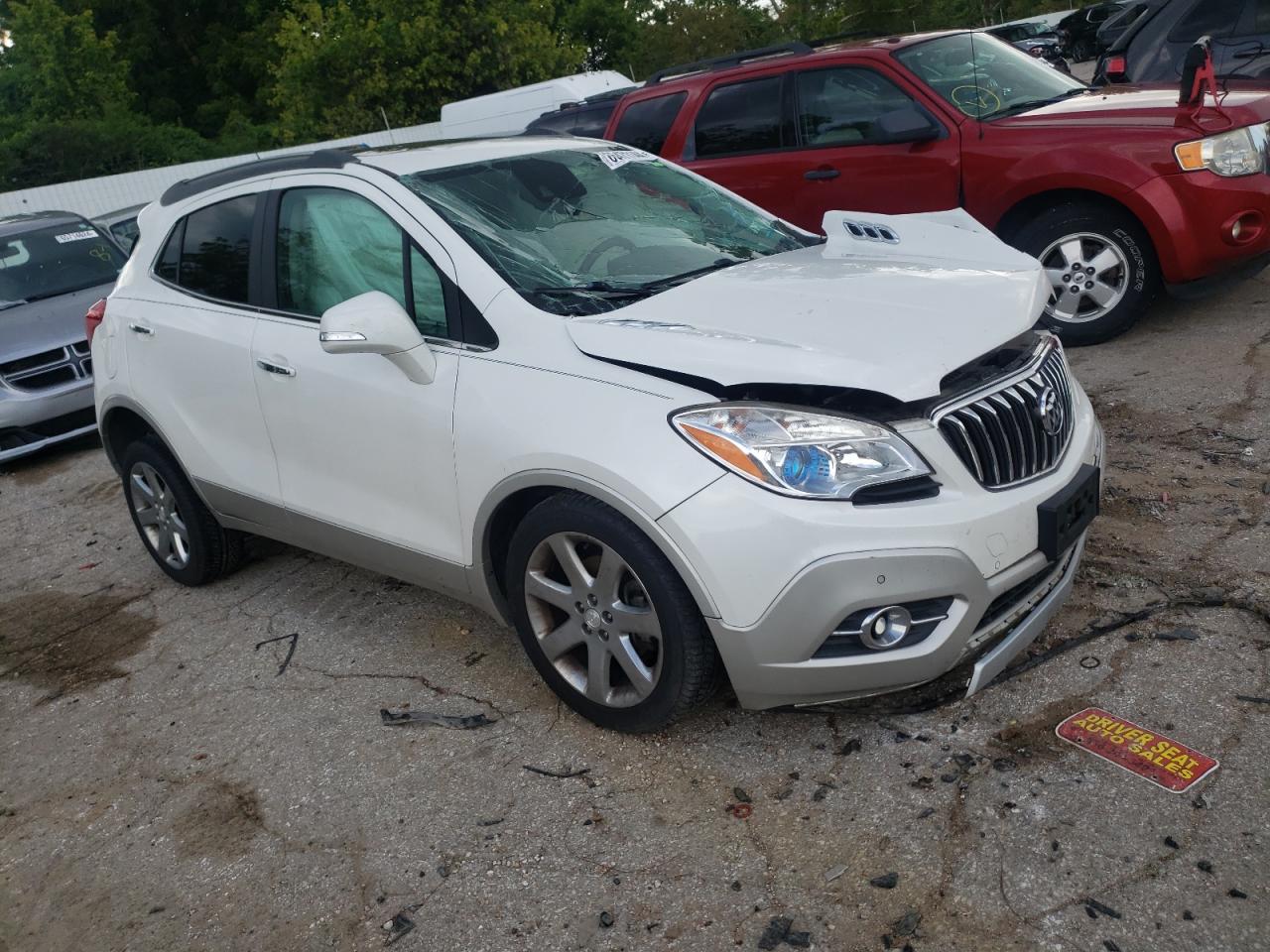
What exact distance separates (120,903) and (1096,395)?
4.57 meters

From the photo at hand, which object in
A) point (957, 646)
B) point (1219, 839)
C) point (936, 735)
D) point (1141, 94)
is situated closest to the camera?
point (1219, 839)

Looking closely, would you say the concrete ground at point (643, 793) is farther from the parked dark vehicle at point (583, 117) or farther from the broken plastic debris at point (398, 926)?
the parked dark vehicle at point (583, 117)

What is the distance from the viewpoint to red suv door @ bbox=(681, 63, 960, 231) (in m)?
6.65

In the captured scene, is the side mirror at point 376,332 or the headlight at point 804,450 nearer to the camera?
the headlight at point 804,450

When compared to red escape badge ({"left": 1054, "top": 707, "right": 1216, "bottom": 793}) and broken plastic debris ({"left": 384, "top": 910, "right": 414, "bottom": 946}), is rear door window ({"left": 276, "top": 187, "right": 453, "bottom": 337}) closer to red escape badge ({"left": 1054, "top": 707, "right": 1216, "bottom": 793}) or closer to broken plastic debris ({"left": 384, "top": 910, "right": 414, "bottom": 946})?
broken plastic debris ({"left": 384, "top": 910, "right": 414, "bottom": 946})

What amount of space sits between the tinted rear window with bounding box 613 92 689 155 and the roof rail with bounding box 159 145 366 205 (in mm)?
3652

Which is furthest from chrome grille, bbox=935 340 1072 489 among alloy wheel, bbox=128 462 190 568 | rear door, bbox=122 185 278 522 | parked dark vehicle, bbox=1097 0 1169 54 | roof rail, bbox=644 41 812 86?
parked dark vehicle, bbox=1097 0 1169 54

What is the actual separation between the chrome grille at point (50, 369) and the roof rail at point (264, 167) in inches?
146

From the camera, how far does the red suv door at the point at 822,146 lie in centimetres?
665

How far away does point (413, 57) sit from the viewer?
27312mm

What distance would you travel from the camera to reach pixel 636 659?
320 cm

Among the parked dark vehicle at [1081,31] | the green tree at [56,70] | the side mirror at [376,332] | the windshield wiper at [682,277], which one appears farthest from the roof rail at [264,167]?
the green tree at [56,70]

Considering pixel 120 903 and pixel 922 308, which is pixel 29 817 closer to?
pixel 120 903

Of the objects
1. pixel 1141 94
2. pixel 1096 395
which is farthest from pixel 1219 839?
pixel 1141 94
